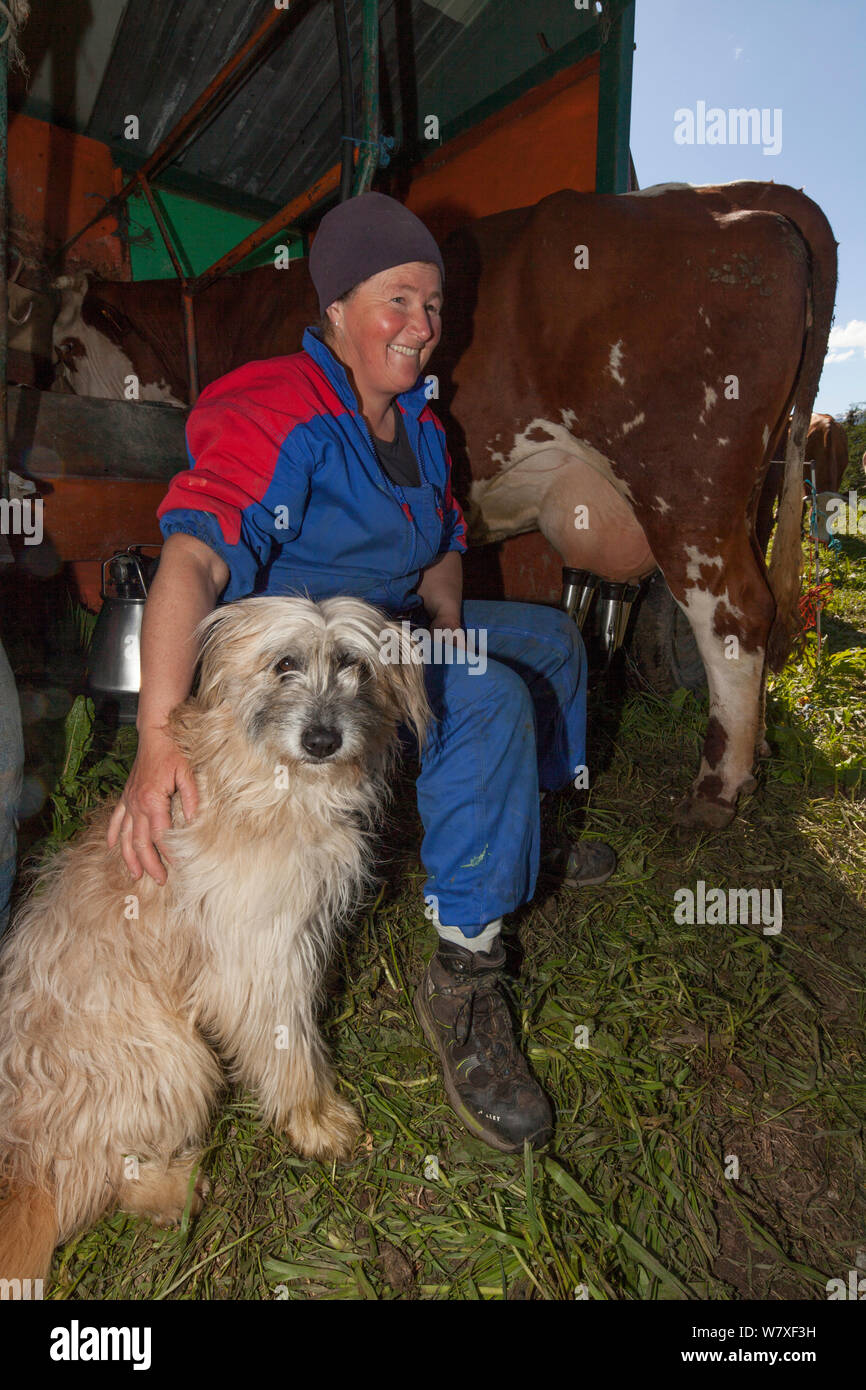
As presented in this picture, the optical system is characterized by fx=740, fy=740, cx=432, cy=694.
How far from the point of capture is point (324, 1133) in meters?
1.72

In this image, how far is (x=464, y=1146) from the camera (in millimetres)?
1773

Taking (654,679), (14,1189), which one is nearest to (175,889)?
(14,1189)

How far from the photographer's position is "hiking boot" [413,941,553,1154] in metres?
1.76

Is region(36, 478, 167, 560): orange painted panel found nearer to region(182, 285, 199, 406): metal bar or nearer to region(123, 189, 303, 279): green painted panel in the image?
region(182, 285, 199, 406): metal bar

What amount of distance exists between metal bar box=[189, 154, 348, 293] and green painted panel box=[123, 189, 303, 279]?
0.91m

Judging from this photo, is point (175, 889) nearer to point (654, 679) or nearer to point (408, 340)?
point (408, 340)

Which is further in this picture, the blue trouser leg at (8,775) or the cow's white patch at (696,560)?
the cow's white patch at (696,560)

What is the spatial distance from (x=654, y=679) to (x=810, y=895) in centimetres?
180

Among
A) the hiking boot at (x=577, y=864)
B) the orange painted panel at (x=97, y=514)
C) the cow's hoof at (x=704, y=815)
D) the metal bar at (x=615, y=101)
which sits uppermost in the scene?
the metal bar at (x=615, y=101)

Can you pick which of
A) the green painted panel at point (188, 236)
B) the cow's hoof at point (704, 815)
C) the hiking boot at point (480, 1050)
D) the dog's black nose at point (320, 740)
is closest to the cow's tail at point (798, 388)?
the cow's hoof at point (704, 815)

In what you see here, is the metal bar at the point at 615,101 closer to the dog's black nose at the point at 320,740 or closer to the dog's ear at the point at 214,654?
the dog's ear at the point at 214,654

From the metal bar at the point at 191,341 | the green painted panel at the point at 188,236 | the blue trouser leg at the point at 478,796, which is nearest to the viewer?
the blue trouser leg at the point at 478,796

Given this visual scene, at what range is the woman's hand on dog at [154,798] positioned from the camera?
1.46m

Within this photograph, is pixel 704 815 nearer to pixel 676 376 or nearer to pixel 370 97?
pixel 676 376
